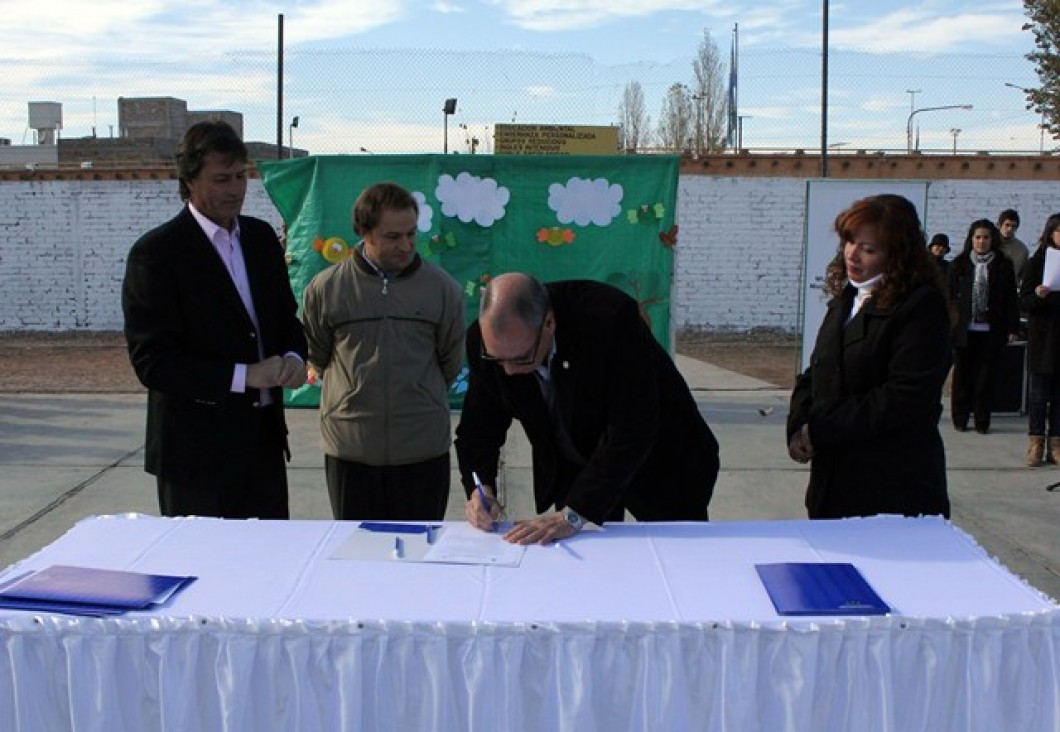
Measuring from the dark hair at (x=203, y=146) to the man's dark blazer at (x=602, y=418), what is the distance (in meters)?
0.85

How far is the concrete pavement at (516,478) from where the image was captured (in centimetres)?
475

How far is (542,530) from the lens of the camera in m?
2.33

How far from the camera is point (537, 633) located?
5.98ft

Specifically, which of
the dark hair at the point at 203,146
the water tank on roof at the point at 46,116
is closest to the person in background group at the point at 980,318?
the dark hair at the point at 203,146

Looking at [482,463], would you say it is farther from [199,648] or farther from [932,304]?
[932,304]

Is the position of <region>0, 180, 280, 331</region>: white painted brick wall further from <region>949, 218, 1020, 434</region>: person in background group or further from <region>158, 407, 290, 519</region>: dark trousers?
<region>158, 407, 290, 519</region>: dark trousers

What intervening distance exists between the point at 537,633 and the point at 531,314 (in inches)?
26.9

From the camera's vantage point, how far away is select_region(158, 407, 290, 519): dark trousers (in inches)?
111

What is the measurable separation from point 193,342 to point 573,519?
1.18 m

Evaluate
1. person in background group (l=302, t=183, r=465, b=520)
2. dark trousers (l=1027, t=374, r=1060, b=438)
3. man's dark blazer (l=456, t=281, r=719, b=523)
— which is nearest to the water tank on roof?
dark trousers (l=1027, t=374, r=1060, b=438)

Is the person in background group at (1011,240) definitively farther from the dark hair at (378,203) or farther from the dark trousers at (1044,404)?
the dark hair at (378,203)

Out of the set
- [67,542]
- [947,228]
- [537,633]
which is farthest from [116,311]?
[537,633]

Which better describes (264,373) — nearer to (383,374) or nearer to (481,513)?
(383,374)

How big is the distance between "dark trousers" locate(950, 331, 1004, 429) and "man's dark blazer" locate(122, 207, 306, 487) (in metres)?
5.58
